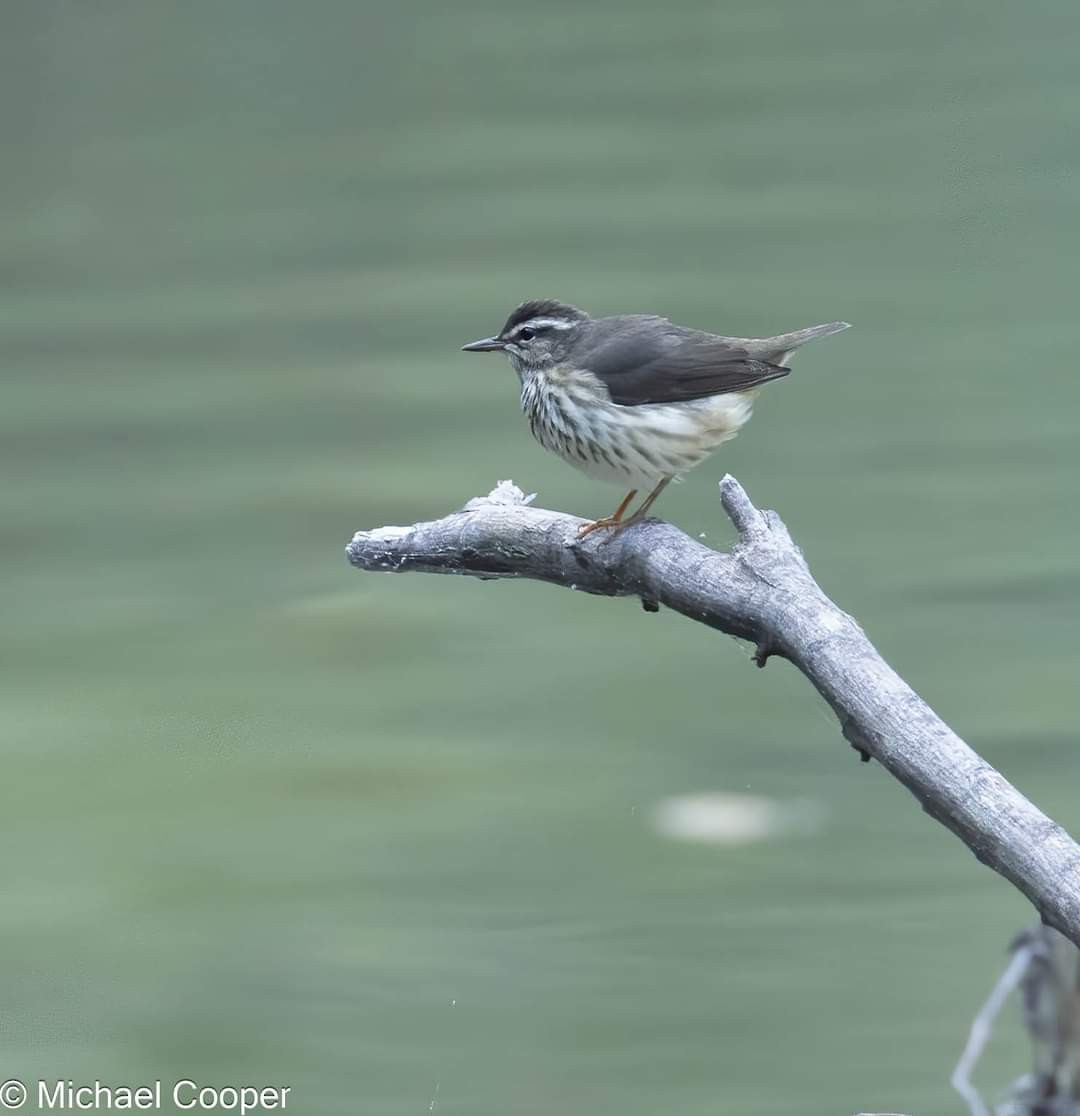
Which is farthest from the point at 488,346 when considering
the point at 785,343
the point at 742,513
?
the point at 742,513

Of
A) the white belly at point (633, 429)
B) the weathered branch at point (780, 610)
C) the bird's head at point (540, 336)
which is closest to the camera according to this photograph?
the weathered branch at point (780, 610)

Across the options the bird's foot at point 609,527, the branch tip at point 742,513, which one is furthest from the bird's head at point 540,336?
the branch tip at point 742,513

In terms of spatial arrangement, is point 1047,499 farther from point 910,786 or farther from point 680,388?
point 910,786

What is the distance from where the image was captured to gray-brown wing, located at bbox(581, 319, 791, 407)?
329 cm

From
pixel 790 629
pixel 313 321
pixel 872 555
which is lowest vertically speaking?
pixel 790 629

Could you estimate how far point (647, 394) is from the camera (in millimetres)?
3299

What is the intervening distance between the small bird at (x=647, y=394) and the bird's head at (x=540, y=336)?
1 centimetres

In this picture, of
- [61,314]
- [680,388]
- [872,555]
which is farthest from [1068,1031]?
[61,314]

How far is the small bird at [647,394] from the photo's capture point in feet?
10.7

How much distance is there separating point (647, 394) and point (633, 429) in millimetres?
73

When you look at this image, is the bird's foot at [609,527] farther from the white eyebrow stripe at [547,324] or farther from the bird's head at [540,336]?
the white eyebrow stripe at [547,324]

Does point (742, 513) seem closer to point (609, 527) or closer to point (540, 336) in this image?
point (609, 527)

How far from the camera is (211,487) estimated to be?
7371mm

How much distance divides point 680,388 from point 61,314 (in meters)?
6.66
